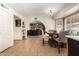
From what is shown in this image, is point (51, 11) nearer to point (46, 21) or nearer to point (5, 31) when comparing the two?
point (46, 21)

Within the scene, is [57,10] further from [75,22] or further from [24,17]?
[24,17]

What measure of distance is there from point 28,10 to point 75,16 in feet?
4.26

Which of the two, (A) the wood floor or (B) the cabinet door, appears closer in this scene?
(A) the wood floor

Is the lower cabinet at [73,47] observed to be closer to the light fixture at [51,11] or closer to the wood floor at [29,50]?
the wood floor at [29,50]

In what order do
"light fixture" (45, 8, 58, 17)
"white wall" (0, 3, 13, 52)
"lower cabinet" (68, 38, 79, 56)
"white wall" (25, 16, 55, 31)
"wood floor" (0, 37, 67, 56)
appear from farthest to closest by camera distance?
"white wall" (0, 3, 13, 52), "white wall" (25, 16, 55, 31), "light fixture" (45, 8, 58, 17), "wood floor" (0, 37, 67, 56), "lower cabinet" (68, 38, 79, 56)

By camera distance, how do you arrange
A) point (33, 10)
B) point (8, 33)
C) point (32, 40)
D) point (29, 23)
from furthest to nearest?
point (8, 33) → point (32, 40) → point (29, 23) → point (33, 10)

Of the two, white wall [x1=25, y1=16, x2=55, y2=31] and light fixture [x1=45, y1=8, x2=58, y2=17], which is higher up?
light fixture [x1=45, y1=8, x2=58, y2=17]

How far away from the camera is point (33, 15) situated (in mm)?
3379

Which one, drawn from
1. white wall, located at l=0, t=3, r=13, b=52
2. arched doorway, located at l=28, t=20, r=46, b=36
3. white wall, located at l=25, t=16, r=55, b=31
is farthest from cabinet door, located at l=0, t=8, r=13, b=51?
arched doorway, located at l=28, t=20, r=46, b=36

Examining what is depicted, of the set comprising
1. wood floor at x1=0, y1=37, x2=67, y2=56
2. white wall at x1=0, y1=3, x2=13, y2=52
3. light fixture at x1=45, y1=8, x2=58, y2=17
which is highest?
light fixture at x1=45, y1=8, x2=58, y2=17

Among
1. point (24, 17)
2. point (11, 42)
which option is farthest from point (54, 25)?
point (11, 42)

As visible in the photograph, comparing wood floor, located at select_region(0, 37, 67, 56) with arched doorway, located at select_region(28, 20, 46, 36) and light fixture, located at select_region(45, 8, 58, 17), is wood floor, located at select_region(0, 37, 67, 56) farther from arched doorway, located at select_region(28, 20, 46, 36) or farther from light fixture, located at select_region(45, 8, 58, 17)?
light fixture, located at select_region(45, 8, 58, 17)

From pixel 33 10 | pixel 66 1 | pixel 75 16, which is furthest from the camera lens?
pixel 33 10

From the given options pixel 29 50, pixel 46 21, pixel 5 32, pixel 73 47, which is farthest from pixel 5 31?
pixel 73 47
